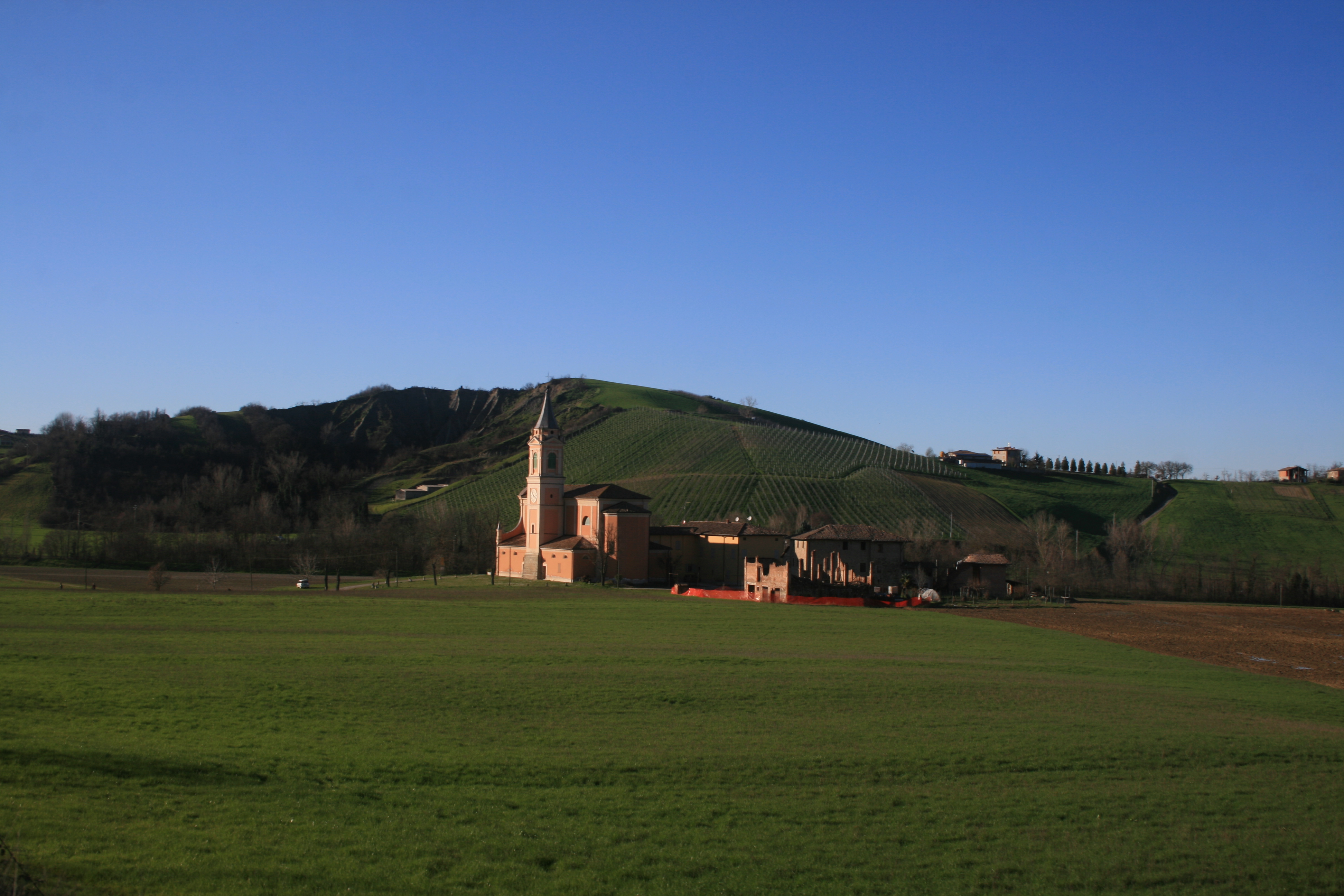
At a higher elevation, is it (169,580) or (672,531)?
(672,531)

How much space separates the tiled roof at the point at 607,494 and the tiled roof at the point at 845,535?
15.0m

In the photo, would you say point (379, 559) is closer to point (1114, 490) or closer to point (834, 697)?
point (834, 697)

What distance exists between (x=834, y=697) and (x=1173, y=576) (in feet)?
261

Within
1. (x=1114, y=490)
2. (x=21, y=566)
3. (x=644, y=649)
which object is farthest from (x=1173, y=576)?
(x=21, y=566)

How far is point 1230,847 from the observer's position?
1515cm

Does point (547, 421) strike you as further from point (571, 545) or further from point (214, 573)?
point (214, 573)

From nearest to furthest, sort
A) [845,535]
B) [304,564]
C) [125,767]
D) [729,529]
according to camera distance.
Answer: [125,767] → [845,535] → [729,529] → [304,564]

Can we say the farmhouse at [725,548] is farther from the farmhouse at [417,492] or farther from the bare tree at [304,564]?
the farmhouse at [417,492]

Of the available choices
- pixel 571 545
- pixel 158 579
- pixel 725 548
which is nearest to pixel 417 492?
pixel 571 545

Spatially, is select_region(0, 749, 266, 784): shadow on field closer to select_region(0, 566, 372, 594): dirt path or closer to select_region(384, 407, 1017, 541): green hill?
select_region(0, 566, 372, 594): dirt path

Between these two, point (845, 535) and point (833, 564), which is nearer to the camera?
point (833, 564)

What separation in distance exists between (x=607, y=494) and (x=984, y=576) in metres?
31.8

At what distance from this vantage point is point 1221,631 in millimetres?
54125

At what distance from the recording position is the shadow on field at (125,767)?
15.1 metres
